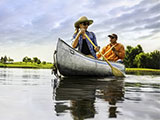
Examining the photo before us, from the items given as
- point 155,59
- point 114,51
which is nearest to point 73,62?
point 114,51

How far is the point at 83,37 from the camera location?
12.9m

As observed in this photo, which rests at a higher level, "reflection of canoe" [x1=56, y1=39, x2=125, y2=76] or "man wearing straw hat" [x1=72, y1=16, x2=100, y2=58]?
"man wearing straw hat" [x1=72, y1=16, x2=100, y2=58]

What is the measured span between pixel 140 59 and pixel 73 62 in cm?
5785

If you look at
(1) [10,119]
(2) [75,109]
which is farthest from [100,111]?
(1) [10,119]

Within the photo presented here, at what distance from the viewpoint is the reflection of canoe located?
11766 mm

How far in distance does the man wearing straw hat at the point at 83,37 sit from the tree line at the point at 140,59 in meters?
56.0

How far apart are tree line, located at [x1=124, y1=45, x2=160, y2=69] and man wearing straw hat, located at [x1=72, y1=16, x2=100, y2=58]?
56027 millimetres

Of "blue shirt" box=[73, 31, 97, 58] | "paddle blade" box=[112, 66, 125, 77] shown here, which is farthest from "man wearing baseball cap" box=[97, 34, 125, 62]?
"blue shirt" box=[73, 31, 97, 58]

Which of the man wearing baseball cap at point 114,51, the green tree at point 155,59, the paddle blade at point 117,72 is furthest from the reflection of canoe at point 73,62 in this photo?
the green tree at point 155,59

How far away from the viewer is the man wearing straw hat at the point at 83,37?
12492 mm

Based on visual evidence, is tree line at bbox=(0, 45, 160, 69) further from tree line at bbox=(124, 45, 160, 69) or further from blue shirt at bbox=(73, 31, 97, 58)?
blue shirt at bbox=(73, 31, 97, 58)

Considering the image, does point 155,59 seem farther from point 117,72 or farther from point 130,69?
point 117,72

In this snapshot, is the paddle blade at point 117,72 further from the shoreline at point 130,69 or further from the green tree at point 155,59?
the green tree at point 155,59

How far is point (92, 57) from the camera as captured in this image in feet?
43.9
